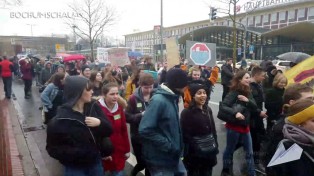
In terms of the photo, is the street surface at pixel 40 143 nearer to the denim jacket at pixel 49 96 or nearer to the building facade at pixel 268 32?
the denim jacket at pixel 49 96

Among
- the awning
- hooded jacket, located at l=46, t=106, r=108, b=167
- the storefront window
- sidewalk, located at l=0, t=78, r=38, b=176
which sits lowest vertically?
sidewalk, located at l=0, t=78, r=38, b=176

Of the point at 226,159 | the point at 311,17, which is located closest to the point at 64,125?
the point at 226,159

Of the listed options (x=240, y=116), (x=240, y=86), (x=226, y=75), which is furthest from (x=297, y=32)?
(x=240, y=116)

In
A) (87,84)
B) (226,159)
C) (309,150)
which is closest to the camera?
(309,150)

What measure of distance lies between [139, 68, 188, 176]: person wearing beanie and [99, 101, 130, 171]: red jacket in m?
0.52

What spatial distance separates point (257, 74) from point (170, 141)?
8.82ft

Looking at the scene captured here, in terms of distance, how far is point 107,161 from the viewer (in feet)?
11.2

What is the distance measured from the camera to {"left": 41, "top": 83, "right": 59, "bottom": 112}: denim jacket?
546 cm

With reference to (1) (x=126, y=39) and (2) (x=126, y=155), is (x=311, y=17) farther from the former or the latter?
(1) (x=126, y=39)

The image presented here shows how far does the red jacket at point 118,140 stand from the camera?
354cm

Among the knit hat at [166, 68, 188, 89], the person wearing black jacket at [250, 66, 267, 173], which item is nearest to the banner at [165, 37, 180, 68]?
the person wearing black jacket at [250, 66, 267, 173]

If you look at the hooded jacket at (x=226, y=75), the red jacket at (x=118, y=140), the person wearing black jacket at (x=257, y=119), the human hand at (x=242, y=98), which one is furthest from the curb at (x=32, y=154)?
the hooded jacket at (x=226, y=75)

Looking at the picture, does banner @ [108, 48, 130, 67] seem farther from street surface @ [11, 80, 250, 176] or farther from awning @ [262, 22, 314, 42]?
awning @ [262, 22, 314, 42]

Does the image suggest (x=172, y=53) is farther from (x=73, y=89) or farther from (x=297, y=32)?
(x=297, y=32)
